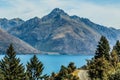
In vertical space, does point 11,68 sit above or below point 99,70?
above

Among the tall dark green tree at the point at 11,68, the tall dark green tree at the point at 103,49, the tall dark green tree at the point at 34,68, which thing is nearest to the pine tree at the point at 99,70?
the tall dark green tree at the point at 34,68

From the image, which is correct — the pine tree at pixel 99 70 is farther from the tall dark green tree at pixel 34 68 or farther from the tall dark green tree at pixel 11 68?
the tall dark green tree at pixel 11 68

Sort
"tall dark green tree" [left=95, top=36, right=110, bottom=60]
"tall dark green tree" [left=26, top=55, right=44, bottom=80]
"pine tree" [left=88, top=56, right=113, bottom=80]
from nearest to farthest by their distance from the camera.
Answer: "pine tree" [left=88, top=56, right=113, bottom=80] → "tall dark green tree" [left=26, top=55, right=44, bottom=80] → "tall dark green tree" [left=95, top=36, right=110, bottom=60]

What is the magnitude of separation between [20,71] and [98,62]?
18292mm

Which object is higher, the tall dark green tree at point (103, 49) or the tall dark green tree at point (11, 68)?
the tall dark green tree at point (103, 49)

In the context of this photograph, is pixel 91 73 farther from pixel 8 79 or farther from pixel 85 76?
pixel 8 79

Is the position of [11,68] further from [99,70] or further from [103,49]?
[103,49]

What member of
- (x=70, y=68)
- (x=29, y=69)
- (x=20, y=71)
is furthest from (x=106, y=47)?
(x=20, y=71)

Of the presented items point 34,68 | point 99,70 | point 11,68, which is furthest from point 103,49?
point 11,68


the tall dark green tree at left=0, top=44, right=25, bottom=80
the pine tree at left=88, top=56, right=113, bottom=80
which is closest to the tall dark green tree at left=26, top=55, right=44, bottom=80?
the tall dark green tree at left=0, top=44, right=25, bottom=80

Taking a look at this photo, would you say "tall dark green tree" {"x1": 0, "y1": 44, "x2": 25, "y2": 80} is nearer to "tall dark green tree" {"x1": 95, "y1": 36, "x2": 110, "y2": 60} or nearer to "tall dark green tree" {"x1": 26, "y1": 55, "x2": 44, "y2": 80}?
"tall dark green tree" {"x1": 26, "y1": 55, "x2": 44, "y2": 80}

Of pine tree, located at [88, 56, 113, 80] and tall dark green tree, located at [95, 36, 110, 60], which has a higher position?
tall dark green tree, located at [95, 36, 110, 60]

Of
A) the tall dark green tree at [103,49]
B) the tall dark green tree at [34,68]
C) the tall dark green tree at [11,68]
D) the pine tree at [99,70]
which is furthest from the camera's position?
the tall dark green tree at [103,49]

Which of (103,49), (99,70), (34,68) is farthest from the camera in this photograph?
(103,49)
